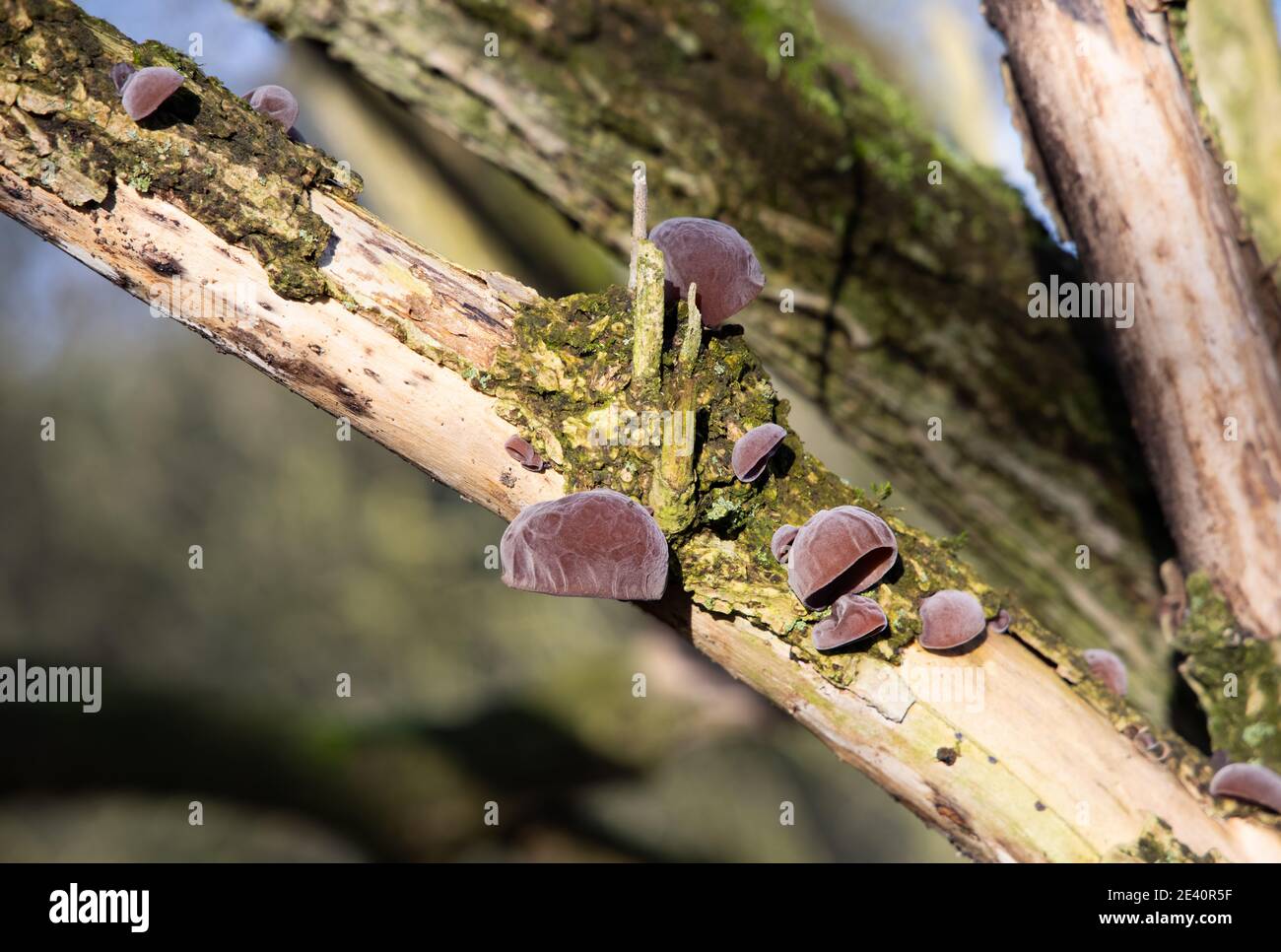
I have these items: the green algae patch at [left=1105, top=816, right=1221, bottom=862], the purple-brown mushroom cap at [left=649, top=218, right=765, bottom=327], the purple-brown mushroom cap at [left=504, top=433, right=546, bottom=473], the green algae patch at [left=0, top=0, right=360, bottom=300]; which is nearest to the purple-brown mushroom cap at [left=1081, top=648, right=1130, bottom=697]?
the green algae patch at [left=1105, top=816, right=1221, bottom=862]

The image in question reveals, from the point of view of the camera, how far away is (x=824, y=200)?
3.14 metres

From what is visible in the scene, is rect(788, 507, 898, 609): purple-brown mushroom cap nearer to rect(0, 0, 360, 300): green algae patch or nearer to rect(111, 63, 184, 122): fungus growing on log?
rect(0, 0, 360, 300): green algae patch

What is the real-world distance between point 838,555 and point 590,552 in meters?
0.48

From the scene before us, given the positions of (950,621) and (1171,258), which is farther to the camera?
(1171,258)

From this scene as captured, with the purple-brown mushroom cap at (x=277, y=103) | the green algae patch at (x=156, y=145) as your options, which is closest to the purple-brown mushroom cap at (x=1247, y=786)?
the green algae patch at (x=156, y=145)

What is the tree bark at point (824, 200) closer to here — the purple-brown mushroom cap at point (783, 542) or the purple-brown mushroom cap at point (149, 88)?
the purple-brown mushroom cap at point (783, 542)

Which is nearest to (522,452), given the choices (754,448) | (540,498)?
(540,498)

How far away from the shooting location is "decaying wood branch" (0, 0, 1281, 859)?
1604 mm

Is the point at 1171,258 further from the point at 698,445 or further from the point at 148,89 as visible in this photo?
the point at 148,89

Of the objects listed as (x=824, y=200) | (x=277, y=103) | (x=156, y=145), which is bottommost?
(x=156, y=145)

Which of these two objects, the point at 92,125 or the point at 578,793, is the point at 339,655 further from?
the point at 92,125

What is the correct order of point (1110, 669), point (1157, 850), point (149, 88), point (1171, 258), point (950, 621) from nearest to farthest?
point (149, 88) < point (950, 621) < point (1157, 850) < point (1110, 669) < point (1171, 258)

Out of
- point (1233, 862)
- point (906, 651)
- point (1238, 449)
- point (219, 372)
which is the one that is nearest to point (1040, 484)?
point (1238, 449)

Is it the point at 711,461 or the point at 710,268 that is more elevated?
the point at 710,268
